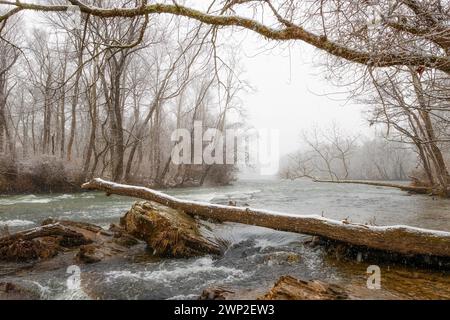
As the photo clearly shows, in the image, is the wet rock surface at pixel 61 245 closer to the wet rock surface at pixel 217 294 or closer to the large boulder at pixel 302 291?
the wet rock surface at pixel 217 294

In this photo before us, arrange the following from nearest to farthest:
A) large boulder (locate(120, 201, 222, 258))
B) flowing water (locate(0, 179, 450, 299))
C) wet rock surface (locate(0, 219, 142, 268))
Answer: flowing water (locate(0, 179, 450, 299)), wet rock surface (locate(0, 219, 142, 268)), large boulder (locate(120, 201, 222, 258))

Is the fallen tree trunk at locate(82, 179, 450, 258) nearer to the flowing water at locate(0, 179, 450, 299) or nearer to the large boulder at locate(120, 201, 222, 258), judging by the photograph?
the flowing water at locate(0, 179, 450, 299)

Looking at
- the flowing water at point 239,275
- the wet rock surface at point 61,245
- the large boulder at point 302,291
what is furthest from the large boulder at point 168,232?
the large boulder at point 302,291

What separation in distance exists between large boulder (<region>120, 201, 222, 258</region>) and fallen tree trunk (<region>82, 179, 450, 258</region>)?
0.44 metres

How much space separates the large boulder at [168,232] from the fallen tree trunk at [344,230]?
44 centimetres

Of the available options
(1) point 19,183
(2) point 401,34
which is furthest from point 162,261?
(1) point 19,183

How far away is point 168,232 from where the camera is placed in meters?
5.95

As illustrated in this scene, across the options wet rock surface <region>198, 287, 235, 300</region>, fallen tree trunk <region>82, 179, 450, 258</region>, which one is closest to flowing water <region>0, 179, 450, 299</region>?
wet rock surface <region>198, 287, 235, 300</region>

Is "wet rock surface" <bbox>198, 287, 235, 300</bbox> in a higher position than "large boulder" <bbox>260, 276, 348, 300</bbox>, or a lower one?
lower

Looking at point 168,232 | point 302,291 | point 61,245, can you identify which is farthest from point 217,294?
point 61,245

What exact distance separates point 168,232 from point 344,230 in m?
2.99

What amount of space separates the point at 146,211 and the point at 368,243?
397cm

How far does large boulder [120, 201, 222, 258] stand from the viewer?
5867mm
